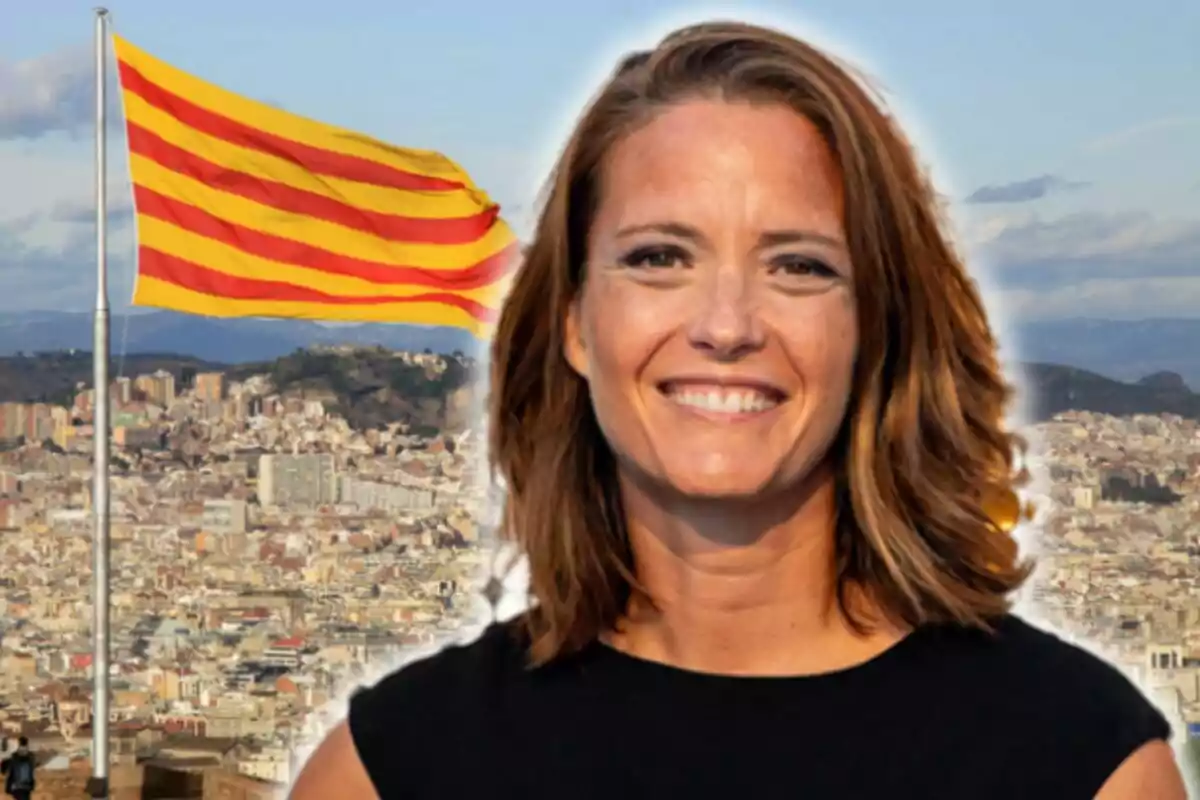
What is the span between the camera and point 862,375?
2254mm

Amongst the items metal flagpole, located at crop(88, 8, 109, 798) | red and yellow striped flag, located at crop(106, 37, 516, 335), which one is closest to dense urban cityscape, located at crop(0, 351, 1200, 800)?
metal flagpole, located at crop(88, 8, 109, 798)

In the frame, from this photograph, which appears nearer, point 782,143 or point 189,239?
point 782,143

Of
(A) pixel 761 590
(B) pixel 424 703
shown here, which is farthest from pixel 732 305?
(B) pixel 424 703

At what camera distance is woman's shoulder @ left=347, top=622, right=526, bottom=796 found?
92.5 inches

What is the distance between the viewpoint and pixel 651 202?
7.18ft

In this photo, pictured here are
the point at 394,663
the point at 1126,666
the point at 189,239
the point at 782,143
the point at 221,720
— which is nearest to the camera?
the point at 782,143

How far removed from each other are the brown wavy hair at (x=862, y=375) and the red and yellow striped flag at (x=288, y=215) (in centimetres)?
826

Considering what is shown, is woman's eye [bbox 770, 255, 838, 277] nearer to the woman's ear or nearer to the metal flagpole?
the woman's ear

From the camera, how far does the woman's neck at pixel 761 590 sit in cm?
228

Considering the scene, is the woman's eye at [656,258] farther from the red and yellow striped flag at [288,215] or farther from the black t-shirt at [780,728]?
the red and yellow striped flag at [288,215]

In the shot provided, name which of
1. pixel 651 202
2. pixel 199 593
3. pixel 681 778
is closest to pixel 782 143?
pixel 651 202

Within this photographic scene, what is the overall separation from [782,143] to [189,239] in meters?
9.22

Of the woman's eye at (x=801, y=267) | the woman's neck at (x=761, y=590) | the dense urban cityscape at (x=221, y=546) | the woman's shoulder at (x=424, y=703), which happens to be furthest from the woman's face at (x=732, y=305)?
the dense urban cityscape at (x=221, y=546)

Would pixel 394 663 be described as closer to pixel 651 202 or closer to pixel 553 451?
pixel 553 451
